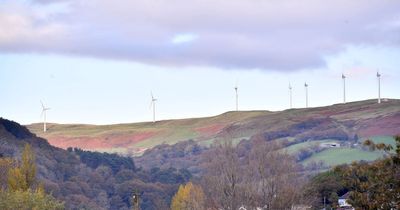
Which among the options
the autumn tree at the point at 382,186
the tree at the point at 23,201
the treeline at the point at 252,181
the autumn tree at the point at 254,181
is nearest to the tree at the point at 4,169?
the treeline at the point at 252,181

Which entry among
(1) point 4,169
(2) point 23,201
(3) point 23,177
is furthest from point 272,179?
(1) point 4,169

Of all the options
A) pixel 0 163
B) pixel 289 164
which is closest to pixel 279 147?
pixel 289 164

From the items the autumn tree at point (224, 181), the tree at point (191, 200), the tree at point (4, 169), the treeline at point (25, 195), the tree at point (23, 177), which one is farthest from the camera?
the tree at point (4, 169)

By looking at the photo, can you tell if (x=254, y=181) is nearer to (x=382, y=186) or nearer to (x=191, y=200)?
(x=191, y=200)

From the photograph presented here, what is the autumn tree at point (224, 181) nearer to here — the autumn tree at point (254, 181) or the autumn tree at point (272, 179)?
the autumn tree at point (254, 181)

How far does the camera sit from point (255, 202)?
Result: 336 ft

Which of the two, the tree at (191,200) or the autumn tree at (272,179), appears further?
the tree at (191,200)

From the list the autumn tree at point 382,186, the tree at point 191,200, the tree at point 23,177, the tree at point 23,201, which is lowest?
the tree at point 191,200

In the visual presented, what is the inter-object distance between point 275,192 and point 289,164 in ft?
A: 15.0

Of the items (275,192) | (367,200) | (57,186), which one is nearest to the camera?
(367,200)

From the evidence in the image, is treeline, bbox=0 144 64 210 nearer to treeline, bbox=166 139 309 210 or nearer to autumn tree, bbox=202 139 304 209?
treeline, bbox=166 139 309 210

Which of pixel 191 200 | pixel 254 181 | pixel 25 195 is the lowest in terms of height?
pixel 191 200

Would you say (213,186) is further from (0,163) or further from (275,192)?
(0,163)

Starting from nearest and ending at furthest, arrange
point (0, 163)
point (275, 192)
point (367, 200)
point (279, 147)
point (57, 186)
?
point (367, 200) → point (275, 192) → point (279, 147) → point (0, 163) → point (57, 186)
